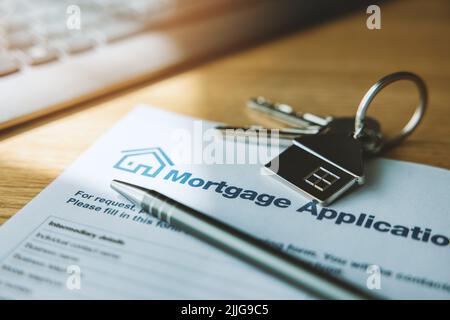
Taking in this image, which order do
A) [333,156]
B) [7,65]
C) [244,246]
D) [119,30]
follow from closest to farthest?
[244,246] → [333,156] → [7,65] → [119,30]

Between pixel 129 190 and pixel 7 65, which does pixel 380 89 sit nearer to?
pixel 129 190

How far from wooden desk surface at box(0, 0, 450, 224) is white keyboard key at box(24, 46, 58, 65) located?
73 mm

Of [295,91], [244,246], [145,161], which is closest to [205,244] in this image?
[244,246]

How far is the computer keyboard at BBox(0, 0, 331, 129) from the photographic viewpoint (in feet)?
1.95

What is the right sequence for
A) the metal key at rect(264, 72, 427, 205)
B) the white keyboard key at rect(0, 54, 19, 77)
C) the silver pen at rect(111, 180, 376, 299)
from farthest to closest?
1. the white keyboard key at rect(0, 54, 19, 77)
2. the metal key at rect(264, 72, 427, 205)
3. the silver pen at rect(111, 180, 376, 299)

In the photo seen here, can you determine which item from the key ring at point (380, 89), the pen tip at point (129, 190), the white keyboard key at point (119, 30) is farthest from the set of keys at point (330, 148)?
the white keyboard key at point (119, 30)

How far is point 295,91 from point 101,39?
11.3 inches

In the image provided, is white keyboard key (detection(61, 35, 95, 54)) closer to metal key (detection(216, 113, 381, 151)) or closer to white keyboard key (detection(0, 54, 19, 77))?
white keyboard key (detection(0, 54, 19, 77))

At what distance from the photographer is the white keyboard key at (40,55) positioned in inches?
23.9

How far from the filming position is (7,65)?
0.59 m

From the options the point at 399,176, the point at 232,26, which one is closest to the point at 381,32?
the point at 232,26

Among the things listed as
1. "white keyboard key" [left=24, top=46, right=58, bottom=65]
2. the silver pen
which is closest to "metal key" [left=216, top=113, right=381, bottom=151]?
the silver pen

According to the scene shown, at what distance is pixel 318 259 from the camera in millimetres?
399

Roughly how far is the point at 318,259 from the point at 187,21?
497mm
